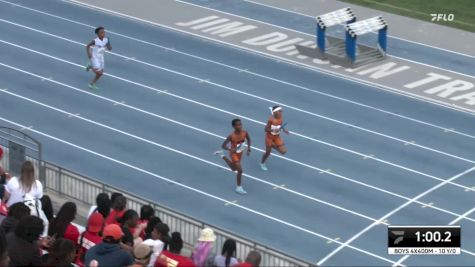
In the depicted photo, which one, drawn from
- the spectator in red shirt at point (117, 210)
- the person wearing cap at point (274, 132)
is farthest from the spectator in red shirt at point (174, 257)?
the person wearing cap at point (274, 132)

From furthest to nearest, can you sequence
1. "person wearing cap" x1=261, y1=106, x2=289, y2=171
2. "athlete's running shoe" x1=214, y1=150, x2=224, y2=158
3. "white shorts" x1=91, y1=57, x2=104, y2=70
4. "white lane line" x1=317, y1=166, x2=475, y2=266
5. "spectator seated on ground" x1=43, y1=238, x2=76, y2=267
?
1. "white shorts" x1=91, y1=57, x2=104, y2=70
2. "person wearing cap" x1=261, y1=106, x2=289, y2=171
3. "athlete's running shoe" x1=214, y1=150, x2=224, y2=158
4. "white lane line" x1=317, y1=166, x2=475, y2=266
5. "spectator seated on ground" x1=43, y1=238, x2=76, y2=267

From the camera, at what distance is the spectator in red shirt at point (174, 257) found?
14555 millimetres

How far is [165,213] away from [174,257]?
3.62 m

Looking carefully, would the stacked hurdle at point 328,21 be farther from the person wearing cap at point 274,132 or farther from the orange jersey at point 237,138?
the orange jersey at point 237,138


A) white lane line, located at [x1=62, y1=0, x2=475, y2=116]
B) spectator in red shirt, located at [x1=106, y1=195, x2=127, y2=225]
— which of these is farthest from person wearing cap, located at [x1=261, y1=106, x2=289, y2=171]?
spectator in red shirt, located at [x1=106, y1=195, x2=127, y2=225]

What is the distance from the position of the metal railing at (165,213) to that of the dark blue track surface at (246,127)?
2.97m

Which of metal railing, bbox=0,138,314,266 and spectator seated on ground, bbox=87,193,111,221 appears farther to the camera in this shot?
metal railing, bbox=0,138,314,266

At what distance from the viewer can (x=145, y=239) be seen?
15961mm

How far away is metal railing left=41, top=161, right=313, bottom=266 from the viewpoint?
16.7m

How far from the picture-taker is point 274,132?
77.9ft

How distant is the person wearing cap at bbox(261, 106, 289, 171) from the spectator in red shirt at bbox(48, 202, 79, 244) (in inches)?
344

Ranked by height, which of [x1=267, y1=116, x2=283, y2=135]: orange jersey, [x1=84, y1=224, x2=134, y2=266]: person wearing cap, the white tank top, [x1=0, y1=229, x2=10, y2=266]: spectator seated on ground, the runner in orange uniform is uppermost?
the white tank top

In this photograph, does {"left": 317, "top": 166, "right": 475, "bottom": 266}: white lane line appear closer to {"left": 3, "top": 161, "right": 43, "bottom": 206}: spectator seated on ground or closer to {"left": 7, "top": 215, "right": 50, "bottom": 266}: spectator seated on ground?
{"left": 3, "top": 161, "right": 43, "bottom": 206}: spectator seated on ground

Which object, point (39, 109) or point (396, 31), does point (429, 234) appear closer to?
point (39, 109)
